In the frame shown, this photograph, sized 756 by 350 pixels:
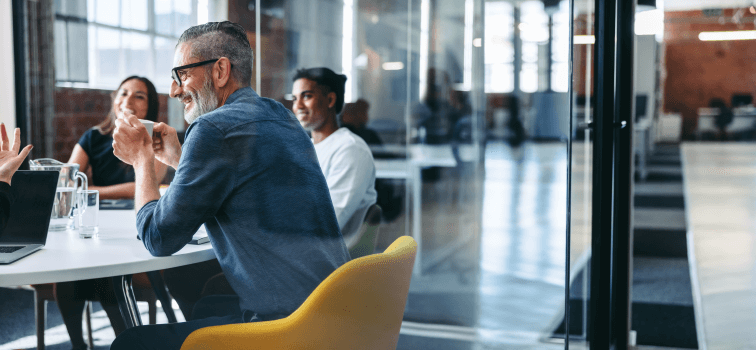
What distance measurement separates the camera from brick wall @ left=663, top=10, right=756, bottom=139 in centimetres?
1900

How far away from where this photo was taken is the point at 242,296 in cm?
135

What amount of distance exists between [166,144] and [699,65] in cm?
2131

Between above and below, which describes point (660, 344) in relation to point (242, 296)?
below

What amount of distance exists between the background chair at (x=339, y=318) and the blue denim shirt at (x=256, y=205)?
71 millimetres

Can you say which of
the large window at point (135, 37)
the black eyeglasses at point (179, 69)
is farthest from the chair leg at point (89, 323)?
the black eyeglasses at point (179, 69)

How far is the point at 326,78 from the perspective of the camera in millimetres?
1915

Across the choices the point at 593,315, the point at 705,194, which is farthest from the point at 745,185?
the point at 593,315

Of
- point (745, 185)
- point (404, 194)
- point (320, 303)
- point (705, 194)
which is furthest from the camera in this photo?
point (745, 185)

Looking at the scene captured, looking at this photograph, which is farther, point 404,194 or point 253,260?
point 404,194

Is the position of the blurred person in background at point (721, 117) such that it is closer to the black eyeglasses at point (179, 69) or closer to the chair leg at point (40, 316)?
the chair leg at point (40, 316)

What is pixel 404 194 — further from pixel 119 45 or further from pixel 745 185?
pixel 745 185

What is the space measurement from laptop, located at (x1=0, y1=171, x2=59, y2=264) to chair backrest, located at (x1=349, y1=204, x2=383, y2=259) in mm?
775

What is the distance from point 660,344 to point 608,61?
5.26 ft

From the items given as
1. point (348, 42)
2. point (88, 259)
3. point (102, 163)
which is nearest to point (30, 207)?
point (88, 259)
